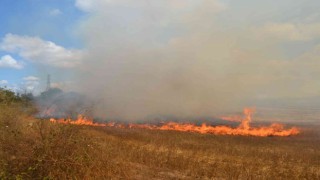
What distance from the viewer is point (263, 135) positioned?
38.7 metres

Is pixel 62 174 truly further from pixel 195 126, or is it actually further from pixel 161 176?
pixel 195 126

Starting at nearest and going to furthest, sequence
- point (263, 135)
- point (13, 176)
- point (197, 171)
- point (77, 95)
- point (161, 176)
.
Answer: point (13, 176)
point (161, 176)
point (197, 171)
point (263, 135)
point (77, 95)

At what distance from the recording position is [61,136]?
39.8 feet

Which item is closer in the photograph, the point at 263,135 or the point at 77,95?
the point at 263,135

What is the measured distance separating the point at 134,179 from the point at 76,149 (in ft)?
6.91

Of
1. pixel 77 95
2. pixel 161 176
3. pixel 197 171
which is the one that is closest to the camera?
pixel 161 176

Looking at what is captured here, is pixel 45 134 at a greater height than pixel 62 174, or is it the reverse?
pixel 45 134

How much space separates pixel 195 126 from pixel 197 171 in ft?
87.5

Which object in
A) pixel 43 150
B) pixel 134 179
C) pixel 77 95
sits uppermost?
pixel 77 95

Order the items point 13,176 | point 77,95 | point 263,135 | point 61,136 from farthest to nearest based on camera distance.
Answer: point 77,95 < point 263,135 < point 61,136 < point 13,176

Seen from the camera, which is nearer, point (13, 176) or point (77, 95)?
point (13, 176)

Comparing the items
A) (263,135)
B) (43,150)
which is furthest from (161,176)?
(263,135)

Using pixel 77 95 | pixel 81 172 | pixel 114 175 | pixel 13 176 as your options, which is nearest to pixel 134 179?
pixel 114 175

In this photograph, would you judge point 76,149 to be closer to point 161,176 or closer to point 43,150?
point 43,150
